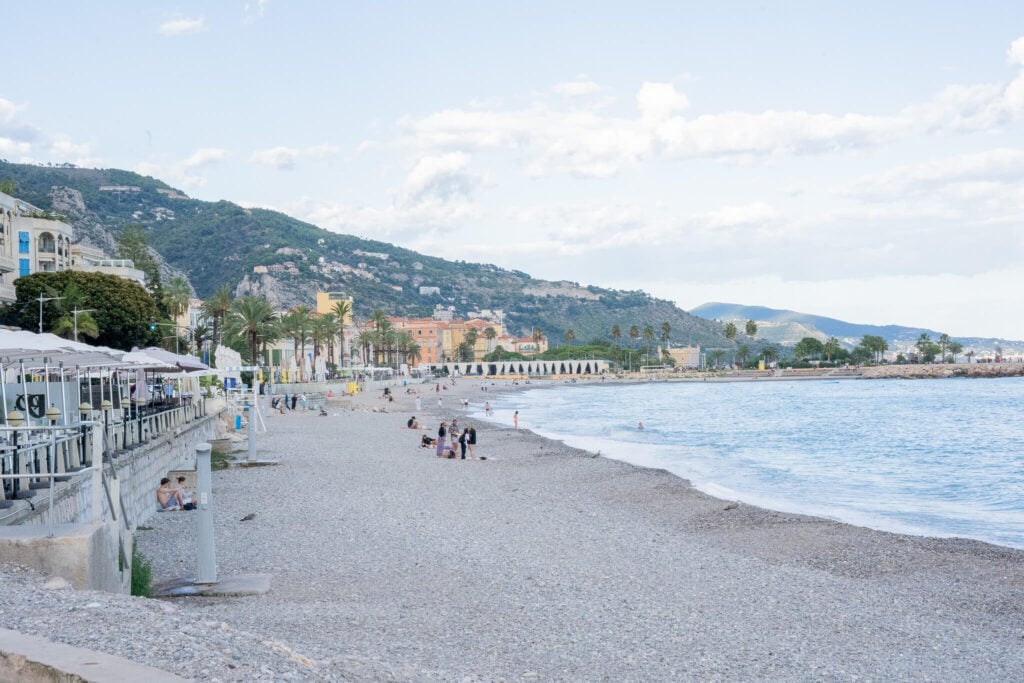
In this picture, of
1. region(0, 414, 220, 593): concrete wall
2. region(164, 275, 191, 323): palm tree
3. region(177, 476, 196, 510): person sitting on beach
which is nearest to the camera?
region(0, 414, 220, 593): concrete wall

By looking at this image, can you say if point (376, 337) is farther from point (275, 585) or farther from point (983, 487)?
point (275, 585)

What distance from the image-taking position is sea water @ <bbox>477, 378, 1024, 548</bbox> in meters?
21.7

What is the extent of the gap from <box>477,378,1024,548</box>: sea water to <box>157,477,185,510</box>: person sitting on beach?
41.3 feet

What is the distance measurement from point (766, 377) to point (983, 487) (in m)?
155

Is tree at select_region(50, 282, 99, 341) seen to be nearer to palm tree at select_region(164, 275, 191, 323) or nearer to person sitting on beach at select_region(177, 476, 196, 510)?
palm tree at select_region(164, 275, 191, 323)

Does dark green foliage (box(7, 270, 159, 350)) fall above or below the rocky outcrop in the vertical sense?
above

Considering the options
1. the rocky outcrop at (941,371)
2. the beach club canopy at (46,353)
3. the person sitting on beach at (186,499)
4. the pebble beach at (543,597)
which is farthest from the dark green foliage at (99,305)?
the rocky outcrop at (941,371)

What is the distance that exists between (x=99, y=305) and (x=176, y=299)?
Answer: 85.6 feet

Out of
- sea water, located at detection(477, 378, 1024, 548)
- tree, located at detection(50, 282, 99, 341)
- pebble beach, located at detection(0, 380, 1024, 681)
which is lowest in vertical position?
sea water, located at detection(477, 378, 1024, 548)

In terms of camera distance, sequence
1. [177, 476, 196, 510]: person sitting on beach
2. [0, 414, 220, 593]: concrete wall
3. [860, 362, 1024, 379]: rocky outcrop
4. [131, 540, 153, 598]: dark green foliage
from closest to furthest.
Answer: [0, 414, 220, 593]: concrete wall < [131, 540, 153, 598]: dark green foliage < [177, 476, 196, 510]: person sitting on beach < [860, 362, 1024, 379]: rocky outcrop

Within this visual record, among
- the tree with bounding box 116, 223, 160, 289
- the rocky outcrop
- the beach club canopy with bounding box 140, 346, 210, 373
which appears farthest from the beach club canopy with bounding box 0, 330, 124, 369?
the rocky outcrop

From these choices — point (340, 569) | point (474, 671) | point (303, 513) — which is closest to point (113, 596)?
point (474, 671)

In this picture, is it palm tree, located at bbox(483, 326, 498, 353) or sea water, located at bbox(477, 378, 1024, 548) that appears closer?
sea water, located at bbox(477, 378, 1024, 548)

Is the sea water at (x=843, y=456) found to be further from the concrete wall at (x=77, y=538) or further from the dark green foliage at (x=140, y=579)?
the concrete wall at (x=77, y=538)
